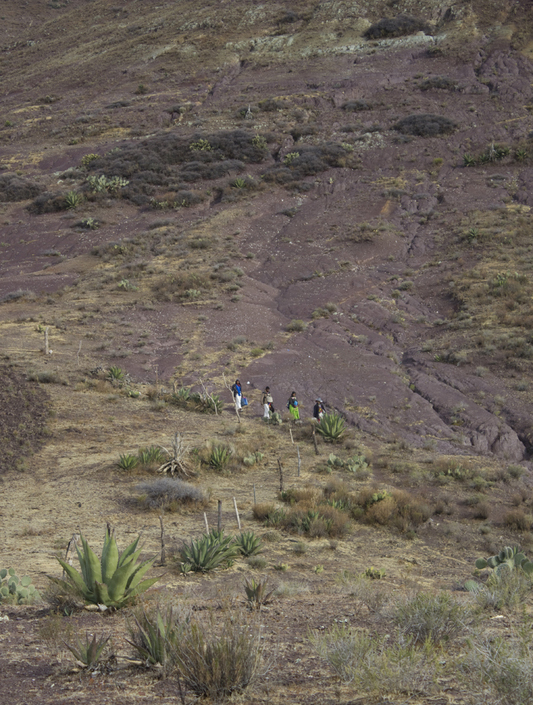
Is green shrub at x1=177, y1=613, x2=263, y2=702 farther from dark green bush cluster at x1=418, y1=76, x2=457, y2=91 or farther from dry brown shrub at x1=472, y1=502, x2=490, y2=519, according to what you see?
dark green bush cluster at x1=418, y1=76, x2=457, y2=91

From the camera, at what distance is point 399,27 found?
174 ft

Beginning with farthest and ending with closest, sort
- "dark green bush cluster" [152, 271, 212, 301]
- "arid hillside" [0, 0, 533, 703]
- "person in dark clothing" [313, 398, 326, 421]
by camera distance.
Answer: "dark green bush cluster" [152, 271, 212, 301]
"person in dark clothing" [313, 398, 326, 421]
"arid hillside" [0, 0, 533, 703]

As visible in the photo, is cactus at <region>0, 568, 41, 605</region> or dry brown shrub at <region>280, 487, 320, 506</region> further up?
cactus at <region>0, 568, 41, 605</region>

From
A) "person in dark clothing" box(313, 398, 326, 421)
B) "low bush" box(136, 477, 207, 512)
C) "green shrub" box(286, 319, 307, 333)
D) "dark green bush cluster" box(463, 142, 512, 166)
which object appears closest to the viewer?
"low bush" box(136, 477, 207, 512)

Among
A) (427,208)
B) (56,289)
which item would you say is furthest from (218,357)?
(427,208)

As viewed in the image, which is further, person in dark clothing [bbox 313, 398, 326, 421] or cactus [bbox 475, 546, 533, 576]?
person in dark clothing [bbox 313, 398, 326, 421]

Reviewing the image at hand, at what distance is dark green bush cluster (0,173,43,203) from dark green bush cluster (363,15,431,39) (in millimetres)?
34879

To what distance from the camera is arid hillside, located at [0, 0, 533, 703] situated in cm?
951

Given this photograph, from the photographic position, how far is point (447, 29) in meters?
51.9

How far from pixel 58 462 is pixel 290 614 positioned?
844 centimetres

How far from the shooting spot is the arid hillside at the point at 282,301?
951 centimetres

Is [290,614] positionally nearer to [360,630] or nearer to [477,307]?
[360,630]

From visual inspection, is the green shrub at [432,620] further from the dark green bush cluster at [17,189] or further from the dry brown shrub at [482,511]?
the dark green bush cluster at [17,189]

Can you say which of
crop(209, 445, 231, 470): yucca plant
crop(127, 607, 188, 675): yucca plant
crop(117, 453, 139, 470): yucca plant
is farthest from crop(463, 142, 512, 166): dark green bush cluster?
crop(127, 607, 188, 675): yucca plant
